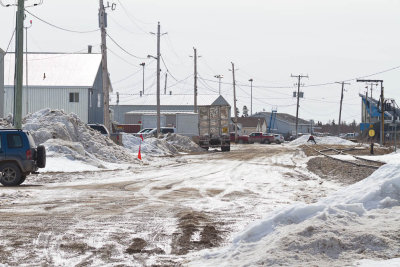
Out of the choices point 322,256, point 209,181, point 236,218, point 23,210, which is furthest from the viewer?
point 209,181

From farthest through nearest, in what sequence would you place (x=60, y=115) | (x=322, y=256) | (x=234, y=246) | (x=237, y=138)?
(x=237, y=138), (x=60, y=115), (x=234, y=246), (x=322, y=256)

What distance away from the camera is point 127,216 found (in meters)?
11.9

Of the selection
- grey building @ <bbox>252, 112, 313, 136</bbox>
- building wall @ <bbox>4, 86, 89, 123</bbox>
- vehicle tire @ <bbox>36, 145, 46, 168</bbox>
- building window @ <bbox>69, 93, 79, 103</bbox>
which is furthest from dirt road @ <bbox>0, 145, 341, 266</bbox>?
grey building @ <bbox>252, 112, 313, 136</bbox>

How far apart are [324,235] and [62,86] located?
4684cm

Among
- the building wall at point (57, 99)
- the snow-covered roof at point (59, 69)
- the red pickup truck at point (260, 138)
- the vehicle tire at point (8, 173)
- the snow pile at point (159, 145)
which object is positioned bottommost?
the red pickup truck at point (260, 138)

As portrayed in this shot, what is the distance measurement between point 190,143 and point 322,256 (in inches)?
1854

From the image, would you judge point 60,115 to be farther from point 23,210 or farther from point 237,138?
point 237,138

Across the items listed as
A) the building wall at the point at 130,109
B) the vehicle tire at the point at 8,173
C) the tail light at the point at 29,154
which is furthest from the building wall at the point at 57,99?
the building wall at the point at 130,109

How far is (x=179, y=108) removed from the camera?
92438 mm

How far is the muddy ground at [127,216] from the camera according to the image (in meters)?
8.22

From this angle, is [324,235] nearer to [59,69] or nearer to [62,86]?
[62,86]

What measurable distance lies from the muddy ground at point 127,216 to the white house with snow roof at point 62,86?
→ 31233 mm

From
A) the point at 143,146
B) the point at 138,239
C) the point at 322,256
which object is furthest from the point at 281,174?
the point at 143,146

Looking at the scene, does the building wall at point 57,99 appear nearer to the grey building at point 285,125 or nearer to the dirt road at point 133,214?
the dirt road at point 133,214
